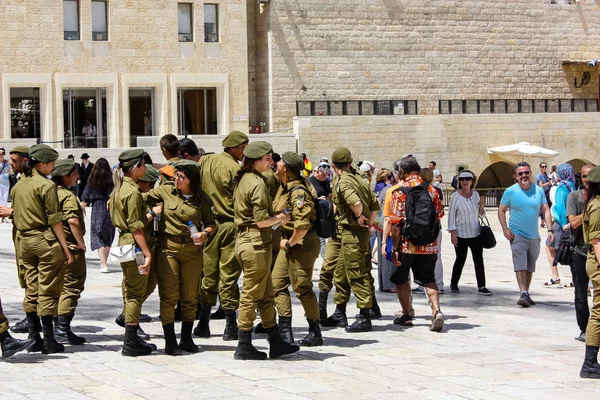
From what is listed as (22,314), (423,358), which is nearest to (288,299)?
(423,358)

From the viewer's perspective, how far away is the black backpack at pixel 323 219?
10.6 meters

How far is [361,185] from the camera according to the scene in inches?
458

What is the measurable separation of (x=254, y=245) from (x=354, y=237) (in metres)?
2.02

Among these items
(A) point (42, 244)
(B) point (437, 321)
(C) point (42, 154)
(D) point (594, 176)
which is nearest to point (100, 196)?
(C) point (42, 154)

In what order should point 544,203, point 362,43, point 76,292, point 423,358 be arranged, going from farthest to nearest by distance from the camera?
point 362,43, point 544,203, point 76,292, point 423,358

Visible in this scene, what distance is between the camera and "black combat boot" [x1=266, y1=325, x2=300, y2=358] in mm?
9945

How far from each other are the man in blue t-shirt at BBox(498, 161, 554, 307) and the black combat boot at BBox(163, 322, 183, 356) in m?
5.15

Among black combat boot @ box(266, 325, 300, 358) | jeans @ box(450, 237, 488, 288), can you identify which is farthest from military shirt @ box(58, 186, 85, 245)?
jeans @ box(450, 237, 488, 288)

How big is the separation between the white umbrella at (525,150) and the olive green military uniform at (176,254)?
31.0 metres

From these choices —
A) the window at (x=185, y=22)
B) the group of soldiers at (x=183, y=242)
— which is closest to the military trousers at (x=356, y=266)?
the group of soldiers at (x=183, y=242)

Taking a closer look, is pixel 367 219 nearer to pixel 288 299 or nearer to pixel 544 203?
pixel 288 299

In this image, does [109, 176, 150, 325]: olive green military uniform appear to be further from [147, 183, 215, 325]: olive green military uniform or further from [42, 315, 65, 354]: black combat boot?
[42, 315, 65, 354]: black combat boot

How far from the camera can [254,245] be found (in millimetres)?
9742

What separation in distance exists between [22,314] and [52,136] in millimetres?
25726
